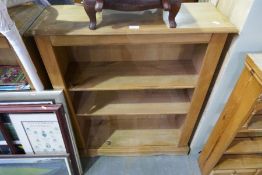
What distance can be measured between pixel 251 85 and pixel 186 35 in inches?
12.5

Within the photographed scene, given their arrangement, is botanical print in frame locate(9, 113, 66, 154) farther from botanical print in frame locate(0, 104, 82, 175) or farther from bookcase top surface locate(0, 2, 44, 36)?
bookcase top surface locate(0, 2, 44, 36)

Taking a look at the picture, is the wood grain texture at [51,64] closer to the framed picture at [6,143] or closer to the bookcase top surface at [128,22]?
the bookcase top surface at [128,22]

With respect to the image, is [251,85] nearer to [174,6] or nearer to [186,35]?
[186,35]

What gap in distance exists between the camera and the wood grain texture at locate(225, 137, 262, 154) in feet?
3.78

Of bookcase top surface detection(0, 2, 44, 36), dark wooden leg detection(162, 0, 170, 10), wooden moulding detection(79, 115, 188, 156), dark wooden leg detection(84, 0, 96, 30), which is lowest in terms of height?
wooden moulding detection(79, 115, 188, 156)

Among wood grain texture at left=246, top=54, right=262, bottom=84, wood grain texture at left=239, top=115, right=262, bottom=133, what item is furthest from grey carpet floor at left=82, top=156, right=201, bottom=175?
wood grain texture at left=246, top=54, right=262, bottom=84

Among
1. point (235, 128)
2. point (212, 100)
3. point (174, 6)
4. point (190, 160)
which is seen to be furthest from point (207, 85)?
point (190, 160)

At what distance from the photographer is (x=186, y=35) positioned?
0.84 metres

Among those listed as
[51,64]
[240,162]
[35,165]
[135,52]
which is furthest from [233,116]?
[35,165]

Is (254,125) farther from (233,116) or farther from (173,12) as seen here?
(173,12)

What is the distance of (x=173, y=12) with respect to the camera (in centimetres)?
78

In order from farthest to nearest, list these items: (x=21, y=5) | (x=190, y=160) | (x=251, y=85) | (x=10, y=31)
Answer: (x=190, y=160) < (x=21, y=5) < (x=251, y=85) < (x=10, y=31)

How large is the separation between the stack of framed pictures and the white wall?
75 centimetres

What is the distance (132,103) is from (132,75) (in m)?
0.22
